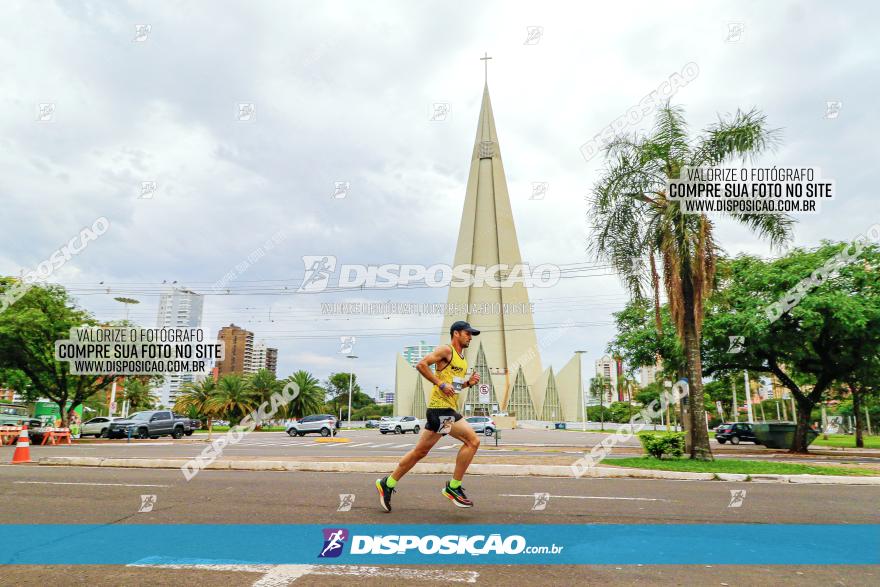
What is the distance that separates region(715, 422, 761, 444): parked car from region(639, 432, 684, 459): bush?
839 inches

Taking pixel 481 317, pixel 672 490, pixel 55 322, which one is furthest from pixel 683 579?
pixel 481 317

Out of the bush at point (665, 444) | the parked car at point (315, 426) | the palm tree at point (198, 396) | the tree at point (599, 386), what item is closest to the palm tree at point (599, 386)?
the tree at point (599, 386)

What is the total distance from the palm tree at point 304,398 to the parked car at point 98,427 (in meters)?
26.7

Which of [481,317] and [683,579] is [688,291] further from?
[481,317]

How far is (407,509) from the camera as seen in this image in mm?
5840

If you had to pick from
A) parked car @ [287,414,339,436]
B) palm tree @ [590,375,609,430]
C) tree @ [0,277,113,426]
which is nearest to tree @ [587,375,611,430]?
palm tree @ [590,375,609,430]

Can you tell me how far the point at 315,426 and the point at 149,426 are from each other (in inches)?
404

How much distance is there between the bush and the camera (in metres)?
14.1

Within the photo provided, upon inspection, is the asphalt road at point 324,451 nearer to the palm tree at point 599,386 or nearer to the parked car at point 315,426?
the parked car at point 315,426

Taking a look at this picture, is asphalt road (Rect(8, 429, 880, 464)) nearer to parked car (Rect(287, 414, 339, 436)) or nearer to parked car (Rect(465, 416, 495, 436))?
parked car (Rect(465, 416, 495, 436))

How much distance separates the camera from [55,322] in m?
26.9

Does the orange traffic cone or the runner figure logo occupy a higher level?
the runner figure logo

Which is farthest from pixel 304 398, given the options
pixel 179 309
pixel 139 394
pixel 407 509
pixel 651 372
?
pixel 651 372

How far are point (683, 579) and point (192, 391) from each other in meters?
61.7
